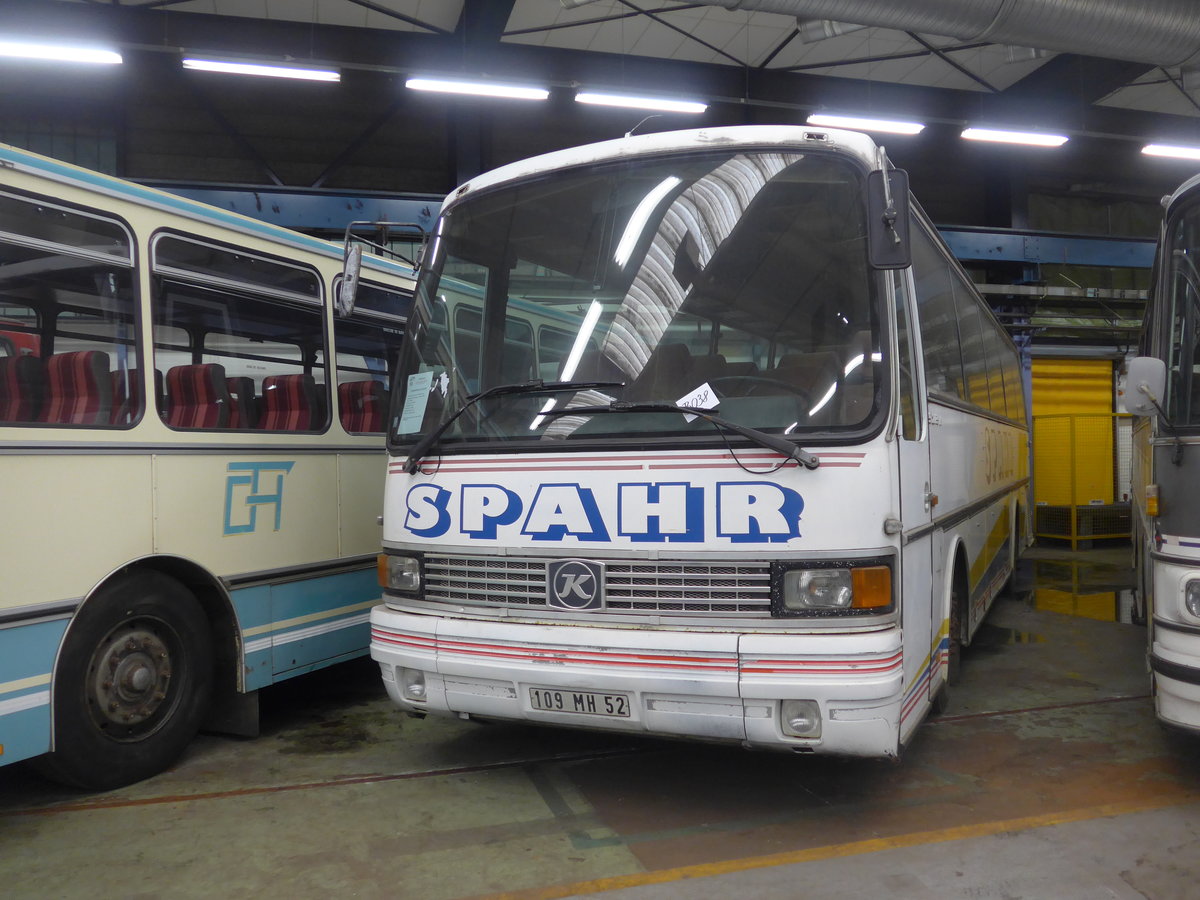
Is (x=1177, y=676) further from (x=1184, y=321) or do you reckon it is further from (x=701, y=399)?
Answer: (x=701, y=399)

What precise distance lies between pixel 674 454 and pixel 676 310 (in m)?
0.61

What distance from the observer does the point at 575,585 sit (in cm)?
386

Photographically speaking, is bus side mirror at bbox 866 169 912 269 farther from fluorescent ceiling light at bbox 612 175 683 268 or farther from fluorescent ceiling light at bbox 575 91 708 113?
fluorescent ceiling light at bbox 575 91 708 113

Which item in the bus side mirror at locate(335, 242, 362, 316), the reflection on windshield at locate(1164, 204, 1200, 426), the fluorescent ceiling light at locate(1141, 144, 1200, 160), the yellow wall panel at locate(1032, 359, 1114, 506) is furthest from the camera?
the fluorescent ceiling light at locate(1141, 144, 1200, 160)

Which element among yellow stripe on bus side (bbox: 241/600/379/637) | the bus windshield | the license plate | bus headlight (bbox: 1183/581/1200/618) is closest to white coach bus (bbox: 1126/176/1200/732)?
bus headlight (bbox: 1183/581/1200/618)

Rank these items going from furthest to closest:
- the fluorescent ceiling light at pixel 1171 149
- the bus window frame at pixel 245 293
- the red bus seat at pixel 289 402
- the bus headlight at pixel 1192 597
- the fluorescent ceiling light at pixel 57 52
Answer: the fluorescent ceiling light at pixel 1171 149, the fluorescent ceiling light at pixel 57 52, the red bus seat at pixel 289 402, the bus window frame at pixel 245 293, the bus headlight at pixel 1192 597

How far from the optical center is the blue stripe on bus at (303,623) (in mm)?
5070

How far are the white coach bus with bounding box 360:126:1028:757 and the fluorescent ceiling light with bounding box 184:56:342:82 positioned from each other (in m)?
8.49

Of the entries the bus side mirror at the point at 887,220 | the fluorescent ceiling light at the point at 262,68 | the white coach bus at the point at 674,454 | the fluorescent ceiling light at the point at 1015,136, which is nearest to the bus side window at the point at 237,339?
the white coach bus at the point at 674,454

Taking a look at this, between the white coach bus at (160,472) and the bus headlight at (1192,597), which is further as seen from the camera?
the white coach bus at (160,472)

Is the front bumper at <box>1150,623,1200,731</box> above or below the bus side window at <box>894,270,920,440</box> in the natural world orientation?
below

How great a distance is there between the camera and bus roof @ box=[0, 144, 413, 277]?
4062mm

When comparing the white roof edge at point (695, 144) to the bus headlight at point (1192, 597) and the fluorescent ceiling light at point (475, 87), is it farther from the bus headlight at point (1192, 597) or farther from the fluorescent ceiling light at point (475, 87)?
the fluorescent ceiling light at point (475, 87)

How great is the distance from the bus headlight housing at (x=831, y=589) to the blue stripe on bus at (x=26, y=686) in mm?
2977
